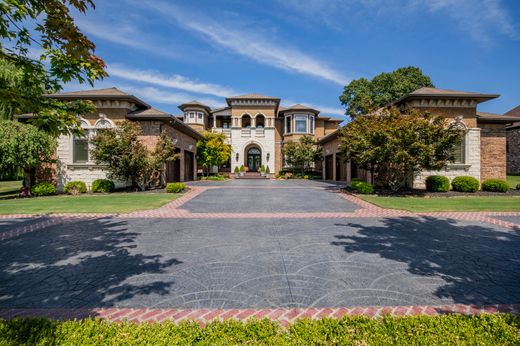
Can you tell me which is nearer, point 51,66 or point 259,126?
point 51,66

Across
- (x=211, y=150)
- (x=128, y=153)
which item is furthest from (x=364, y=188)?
(x=211, y=150)

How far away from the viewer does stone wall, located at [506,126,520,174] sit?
29047 mm

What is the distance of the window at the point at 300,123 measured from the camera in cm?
3353

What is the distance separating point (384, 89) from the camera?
134 feet

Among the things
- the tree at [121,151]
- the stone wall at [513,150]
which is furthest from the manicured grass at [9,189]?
the stone wall at [513,150]

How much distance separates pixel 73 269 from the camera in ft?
14.6

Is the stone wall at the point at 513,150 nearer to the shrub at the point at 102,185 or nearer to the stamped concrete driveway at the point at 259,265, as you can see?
the stamped concrete driveway at the point at 259,265

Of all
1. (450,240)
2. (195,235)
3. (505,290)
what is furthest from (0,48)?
(450,240)

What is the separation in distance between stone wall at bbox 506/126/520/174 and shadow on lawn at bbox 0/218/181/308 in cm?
3959

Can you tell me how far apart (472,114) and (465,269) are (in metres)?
17.6

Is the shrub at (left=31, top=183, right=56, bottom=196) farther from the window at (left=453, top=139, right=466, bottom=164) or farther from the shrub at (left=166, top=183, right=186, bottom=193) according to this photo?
the window at (left=453, top=139, right=466, bottom=164)

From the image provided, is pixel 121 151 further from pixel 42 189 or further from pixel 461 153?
pixel 461 153

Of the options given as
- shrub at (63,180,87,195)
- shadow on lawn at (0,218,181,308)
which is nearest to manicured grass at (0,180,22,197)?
shrub at (63,180,87,195)

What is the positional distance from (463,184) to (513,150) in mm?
22152
